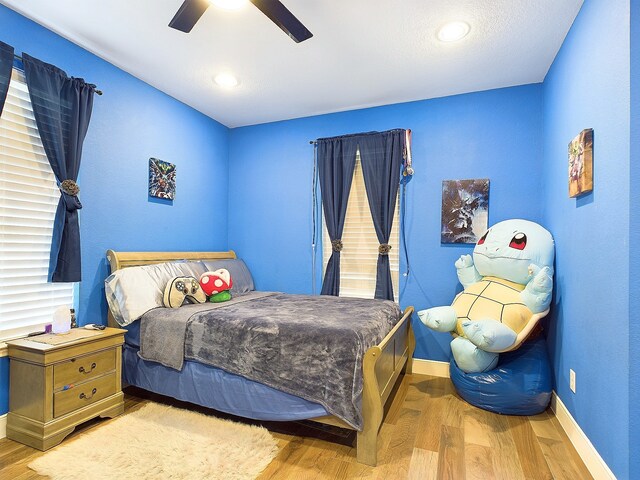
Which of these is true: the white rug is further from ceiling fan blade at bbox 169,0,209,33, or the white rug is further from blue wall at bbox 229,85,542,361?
ceiling fan blade at bbox 169,0,209,33

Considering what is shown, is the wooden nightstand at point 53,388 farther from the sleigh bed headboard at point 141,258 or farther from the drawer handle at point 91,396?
the sleigh bed headboard at point 141,258

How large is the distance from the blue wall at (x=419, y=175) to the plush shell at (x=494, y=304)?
1.56 feet

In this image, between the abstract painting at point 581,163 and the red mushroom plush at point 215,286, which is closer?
the abstract painting at point 581,163

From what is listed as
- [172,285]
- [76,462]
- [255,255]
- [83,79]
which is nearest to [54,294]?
[172,285]

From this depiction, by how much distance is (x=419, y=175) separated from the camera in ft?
10.9

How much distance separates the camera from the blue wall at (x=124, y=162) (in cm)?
243

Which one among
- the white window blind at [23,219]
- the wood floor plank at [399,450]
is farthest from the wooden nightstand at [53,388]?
the wood floor plank at [399,450]

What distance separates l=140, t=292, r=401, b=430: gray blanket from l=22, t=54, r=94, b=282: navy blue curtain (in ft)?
2.23

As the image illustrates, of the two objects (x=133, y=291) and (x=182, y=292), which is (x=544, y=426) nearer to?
(x=182, y=292)

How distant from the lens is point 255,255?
13.2 ft

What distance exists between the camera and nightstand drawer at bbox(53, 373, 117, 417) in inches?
78.4

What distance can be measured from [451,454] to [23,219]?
3.07 m

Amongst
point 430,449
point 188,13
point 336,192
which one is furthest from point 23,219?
point 430,449

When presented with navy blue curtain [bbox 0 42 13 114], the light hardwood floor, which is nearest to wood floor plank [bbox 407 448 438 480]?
the light hardwood floor
